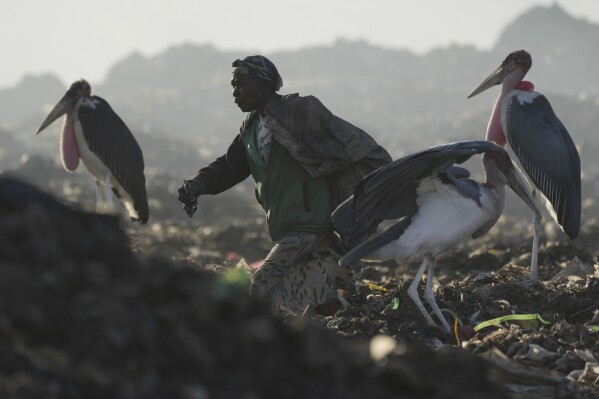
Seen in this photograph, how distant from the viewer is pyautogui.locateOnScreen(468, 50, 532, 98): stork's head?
23.2 feet

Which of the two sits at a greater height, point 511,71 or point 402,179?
point 511,71

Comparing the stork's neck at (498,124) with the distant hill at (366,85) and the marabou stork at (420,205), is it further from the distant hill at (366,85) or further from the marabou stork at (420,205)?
the distant hill at (366,85)

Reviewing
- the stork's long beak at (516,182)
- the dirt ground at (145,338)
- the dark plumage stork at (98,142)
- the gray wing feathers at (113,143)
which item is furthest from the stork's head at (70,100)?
the dirt ground at (145,338)

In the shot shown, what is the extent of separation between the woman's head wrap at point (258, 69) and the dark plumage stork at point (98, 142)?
3297 mm

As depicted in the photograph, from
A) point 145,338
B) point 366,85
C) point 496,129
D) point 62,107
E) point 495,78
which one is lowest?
point 145,338

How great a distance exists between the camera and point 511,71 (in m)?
7.07

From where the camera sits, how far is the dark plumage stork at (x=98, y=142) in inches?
314

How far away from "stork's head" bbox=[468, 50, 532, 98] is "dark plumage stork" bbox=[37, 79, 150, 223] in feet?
10.1

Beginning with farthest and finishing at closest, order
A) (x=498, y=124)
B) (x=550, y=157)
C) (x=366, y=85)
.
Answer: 1. (x=366, y=85)
2. (x=498, y=124)
3. (x=550, y=157)

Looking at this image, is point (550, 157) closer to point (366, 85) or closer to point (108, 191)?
point (108, 191)

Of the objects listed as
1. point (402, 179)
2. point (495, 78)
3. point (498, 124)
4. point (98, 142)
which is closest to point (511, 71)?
point (495, 78)

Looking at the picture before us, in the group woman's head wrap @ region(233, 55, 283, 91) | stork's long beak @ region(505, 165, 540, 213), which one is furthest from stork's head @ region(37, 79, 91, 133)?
stork's long beak @ region(505, 165, 540, 213)

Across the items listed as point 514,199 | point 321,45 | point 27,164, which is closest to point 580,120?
point 514,199

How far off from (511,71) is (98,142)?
353 centimetres
